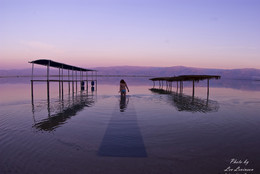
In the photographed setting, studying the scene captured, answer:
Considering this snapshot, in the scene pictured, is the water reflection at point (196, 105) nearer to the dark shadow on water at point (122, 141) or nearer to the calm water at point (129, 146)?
the calm water at point (129, 146)

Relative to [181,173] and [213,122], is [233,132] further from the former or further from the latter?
[181,173]

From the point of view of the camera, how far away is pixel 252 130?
7.30 meters

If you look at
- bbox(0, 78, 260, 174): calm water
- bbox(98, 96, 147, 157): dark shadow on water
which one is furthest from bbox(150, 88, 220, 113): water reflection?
bbox(98, 96, 147, 157): dark shadow on water

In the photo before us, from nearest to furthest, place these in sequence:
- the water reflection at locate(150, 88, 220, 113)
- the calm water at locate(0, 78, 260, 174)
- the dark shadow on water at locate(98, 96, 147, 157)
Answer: the calm water at locate(0, 78, 260, 174)
the dark shadow on water at locate(98, 96, 147, 157)
the water reflection at locate(150, 88, 220, 113)

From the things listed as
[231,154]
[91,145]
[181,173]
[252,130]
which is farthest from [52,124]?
[252,130]

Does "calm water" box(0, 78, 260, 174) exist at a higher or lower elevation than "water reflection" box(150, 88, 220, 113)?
lower

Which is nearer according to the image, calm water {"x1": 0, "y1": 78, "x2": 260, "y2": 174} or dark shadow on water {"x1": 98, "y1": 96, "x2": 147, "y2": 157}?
calm water {"x1": 0, "y1": 78, "x2": 260, "y2": 174}

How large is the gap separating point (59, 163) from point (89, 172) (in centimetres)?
89

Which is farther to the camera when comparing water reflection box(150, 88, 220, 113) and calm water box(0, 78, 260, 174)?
water reflection box(150, 88, 220, 113)

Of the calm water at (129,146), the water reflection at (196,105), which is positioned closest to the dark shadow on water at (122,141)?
the calm water at (129,146)

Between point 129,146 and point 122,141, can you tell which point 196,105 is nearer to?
point 122,141

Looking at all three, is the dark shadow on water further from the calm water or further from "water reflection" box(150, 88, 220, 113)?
"water reflection" box(150, 88, 220, 113)

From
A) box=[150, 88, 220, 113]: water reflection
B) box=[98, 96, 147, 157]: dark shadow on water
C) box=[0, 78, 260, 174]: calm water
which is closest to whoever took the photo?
box=[0, 78, 260, 174]: calm water

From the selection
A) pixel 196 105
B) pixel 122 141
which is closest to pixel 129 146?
pixel 122 141
